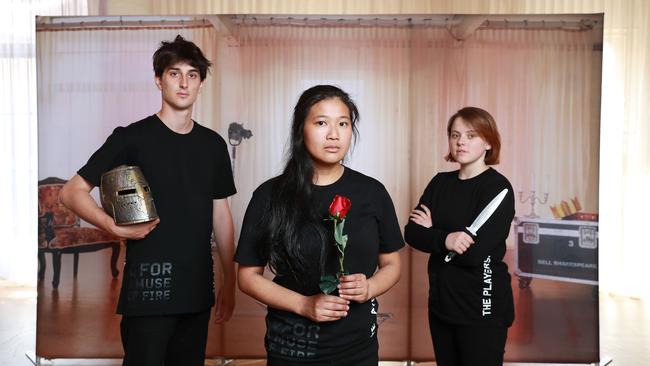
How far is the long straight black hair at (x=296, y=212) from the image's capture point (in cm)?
166

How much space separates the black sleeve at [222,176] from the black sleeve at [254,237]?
2.08 ft

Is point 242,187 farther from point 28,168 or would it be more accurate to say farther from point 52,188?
point 28,168

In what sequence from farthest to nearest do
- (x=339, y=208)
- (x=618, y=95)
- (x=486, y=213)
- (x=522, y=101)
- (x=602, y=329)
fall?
(x=618, y=95) < (x=602, y=329) < (x=522, y=101) < (x=486, y=213) < (x=339, y=208)

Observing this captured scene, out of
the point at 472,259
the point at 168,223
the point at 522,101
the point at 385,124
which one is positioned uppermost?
the point at 522,101

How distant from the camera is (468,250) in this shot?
2.20m

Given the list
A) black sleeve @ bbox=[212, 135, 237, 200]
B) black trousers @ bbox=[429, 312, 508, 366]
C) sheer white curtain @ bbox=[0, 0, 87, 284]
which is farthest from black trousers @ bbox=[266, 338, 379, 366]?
sheer white curtain @ bbox=[0, 0, 87, 284]

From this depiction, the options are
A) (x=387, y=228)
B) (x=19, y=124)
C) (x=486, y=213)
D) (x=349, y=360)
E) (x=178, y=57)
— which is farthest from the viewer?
(x=19, y=124)

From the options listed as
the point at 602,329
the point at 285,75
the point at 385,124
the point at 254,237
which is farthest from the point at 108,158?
the point at 602,329

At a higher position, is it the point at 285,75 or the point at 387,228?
the point at 285,75

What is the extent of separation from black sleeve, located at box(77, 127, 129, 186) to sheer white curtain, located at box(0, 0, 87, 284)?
4.30 meters

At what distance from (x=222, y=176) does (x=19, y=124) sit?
15.3 ft

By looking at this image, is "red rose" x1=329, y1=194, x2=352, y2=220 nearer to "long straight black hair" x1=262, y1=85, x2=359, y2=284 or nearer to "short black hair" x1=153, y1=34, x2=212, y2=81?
"long straight black hair" x1=262, y1=85, x2=359, y2=284

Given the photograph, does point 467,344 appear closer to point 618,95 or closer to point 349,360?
point 349,360

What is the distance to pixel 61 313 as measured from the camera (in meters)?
3.96
